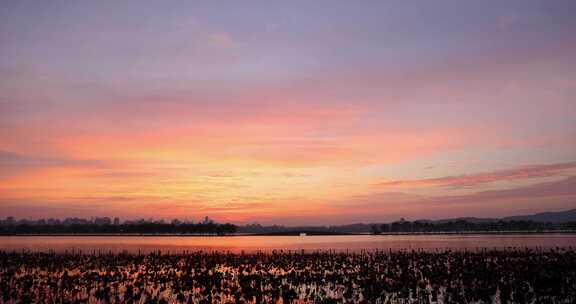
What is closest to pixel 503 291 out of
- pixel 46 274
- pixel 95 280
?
pixel 95 280

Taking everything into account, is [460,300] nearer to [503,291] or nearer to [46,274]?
[503,291]

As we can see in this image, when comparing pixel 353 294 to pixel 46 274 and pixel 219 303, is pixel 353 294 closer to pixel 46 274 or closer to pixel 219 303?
pixel 219 303

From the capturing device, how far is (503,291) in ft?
93.2

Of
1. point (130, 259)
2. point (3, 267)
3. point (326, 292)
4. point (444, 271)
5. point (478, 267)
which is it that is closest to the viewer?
point (326, 292)

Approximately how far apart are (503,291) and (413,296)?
17.9 ft

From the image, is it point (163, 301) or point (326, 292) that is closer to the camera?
point (163, 301)

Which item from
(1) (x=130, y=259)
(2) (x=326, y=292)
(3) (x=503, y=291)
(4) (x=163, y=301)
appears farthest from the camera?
(1) (x=130, y=259)

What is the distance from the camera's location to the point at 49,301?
2725cm

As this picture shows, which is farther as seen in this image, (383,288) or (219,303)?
(383,288)

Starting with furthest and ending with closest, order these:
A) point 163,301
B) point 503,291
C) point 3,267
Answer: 1. point 3,267
2. point 503,291
3. point 163,301

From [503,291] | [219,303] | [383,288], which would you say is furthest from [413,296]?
[219,303]

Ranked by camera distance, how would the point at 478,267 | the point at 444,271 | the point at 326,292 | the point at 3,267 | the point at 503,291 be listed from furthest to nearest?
1. the point at 3,267
2. the point at 478,267
3. the point at 444,271
4. the point at 326,292
5. the point at 503,291

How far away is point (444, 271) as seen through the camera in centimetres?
4103

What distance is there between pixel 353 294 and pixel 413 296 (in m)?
3.76
